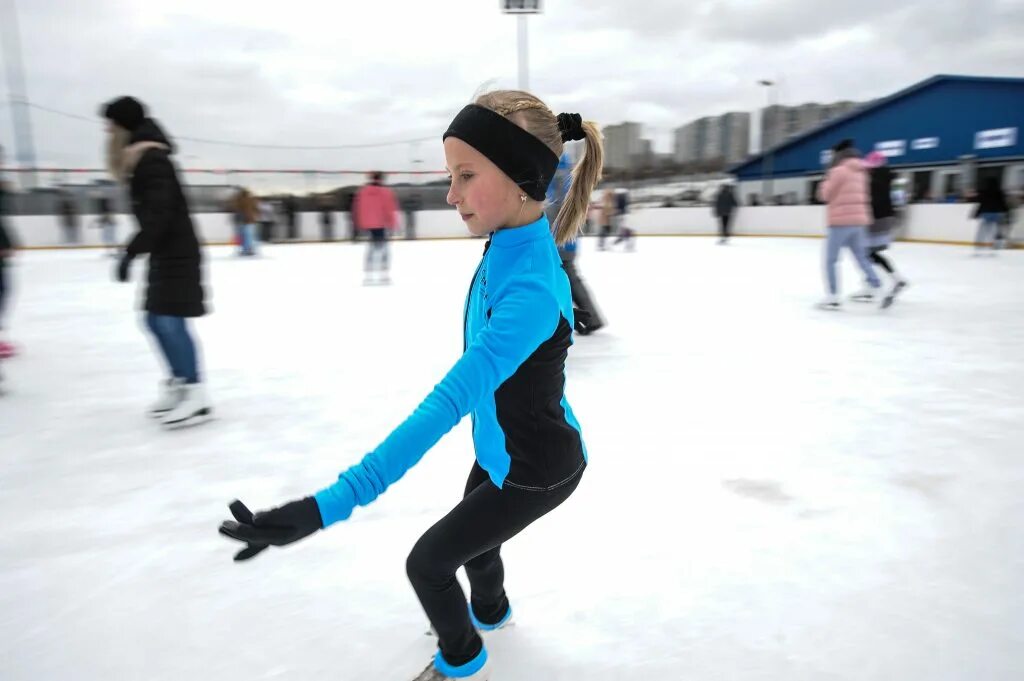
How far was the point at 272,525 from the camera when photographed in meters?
0.73

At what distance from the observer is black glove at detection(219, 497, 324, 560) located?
2.36ft

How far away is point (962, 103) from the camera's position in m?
17.2

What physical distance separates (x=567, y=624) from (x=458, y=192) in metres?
0.94

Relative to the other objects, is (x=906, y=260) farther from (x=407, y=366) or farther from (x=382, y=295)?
(x=407, y=366)

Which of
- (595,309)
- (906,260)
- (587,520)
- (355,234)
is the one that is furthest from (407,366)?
(355,234)

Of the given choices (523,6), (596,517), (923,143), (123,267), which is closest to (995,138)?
(923,143)

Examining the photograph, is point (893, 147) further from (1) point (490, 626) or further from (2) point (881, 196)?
(1) point (490, 626)

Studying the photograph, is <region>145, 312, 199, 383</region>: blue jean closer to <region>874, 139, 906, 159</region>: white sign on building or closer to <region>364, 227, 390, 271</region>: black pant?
<region>364, 227, 390, 271</region>: black pant

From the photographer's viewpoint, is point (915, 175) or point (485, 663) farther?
point (915, 175)

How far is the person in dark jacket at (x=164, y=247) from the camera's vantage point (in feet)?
8.12

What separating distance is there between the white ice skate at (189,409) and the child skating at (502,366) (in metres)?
1.99

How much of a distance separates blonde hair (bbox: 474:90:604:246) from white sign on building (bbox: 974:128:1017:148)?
19.6 m

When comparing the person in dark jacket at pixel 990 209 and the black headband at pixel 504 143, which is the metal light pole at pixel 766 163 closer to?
the person in dark jacket at pixel 990 209

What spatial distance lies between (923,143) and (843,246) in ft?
55.1
